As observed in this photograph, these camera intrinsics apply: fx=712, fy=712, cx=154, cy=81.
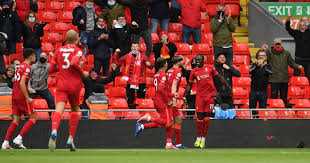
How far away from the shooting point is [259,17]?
21.9 metres

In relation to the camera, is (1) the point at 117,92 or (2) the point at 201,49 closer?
(1) the point at 117,92

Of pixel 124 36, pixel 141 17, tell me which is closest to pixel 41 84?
pixel 124 36

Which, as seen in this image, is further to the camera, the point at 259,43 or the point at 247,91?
the point at 259,43

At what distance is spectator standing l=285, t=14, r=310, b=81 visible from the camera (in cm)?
1977

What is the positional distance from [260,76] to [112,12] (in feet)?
15.3

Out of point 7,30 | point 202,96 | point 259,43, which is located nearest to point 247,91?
point 259,43

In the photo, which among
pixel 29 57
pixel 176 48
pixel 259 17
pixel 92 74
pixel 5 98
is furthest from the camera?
pixel 259 17

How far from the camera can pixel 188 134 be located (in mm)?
16141

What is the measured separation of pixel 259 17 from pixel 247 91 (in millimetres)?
3368

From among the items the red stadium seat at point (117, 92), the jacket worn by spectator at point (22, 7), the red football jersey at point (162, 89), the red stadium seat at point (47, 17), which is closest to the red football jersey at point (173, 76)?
the red football jersey at point (162, 89)

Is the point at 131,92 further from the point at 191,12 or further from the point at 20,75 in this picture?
the point at 20,75

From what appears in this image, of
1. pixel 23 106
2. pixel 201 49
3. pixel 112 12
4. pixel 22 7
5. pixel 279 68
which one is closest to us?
pixel 23 106

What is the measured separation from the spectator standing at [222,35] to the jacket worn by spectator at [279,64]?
1.08m

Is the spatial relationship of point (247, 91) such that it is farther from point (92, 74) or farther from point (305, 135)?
point (92, 74)
